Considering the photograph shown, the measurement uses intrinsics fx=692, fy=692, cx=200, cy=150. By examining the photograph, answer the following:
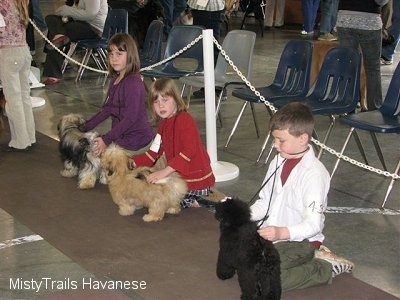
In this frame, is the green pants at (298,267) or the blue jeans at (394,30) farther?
the blue jeans at (394,30)

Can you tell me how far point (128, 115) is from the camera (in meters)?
4.83

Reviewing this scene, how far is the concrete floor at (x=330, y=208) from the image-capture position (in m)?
3.49

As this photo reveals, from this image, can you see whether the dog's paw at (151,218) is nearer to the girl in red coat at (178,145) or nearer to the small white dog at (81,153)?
the girl in red coat at (178,145)

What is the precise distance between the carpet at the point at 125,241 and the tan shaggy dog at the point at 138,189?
69 millimetres

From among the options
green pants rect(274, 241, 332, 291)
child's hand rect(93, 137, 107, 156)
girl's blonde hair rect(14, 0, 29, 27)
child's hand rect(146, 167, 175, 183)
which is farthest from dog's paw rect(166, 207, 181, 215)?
A: girl's blonde hair rect(14, 0, 29, 27)

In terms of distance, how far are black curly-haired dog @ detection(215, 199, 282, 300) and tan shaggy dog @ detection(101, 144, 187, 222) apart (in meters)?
1.08

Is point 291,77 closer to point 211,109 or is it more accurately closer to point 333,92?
point 333,92

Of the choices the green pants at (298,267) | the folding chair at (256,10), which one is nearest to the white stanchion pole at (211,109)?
the green pants at (298,267)

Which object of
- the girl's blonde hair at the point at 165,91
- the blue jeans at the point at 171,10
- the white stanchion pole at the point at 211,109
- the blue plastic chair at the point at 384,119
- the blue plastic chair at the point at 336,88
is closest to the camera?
the girl's blonde hair at the point at 165,91

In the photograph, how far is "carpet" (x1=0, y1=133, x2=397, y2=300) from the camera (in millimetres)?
3258

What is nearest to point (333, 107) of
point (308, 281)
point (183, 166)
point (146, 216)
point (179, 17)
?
point (183, 166)

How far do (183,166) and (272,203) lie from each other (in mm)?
1055

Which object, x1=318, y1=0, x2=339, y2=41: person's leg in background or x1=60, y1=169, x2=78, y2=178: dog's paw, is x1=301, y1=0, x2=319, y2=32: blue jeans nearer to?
x1=318, y1=0, x2=339, y2=41: person's leg in background

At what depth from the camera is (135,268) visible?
350 cm
